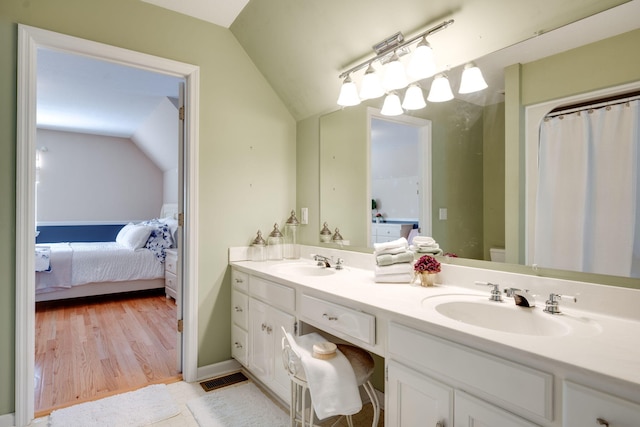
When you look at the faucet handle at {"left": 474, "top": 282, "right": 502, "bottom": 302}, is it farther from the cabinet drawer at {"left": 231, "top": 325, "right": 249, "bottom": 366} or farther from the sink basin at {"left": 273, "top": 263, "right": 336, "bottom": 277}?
the cabinet drawer at {"left": 231, "top": 325, "right": 249, "bottom": 366}

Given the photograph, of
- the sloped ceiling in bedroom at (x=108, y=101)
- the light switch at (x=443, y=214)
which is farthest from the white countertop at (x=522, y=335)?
the sloped ceiling in bedroom at (x=108, y=101)

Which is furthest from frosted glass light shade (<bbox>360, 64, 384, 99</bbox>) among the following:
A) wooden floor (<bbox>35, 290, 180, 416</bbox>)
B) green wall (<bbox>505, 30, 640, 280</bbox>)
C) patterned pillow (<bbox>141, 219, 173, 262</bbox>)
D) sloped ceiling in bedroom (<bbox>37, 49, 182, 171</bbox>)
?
patterned pillow (<bbox>141, 219, 173, 262</bbox>)

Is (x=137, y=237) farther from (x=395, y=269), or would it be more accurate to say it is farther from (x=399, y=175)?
(x=395, y=269)

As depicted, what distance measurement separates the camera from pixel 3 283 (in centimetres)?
187

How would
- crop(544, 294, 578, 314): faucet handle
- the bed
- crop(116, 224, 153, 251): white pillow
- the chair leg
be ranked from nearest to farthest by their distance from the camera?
crop(544, 294, 578, 314): faucet handle, the chair leg, the bed, crop(116, 224, 153, 251): white pillow

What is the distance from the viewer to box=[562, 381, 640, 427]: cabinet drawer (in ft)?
2.49

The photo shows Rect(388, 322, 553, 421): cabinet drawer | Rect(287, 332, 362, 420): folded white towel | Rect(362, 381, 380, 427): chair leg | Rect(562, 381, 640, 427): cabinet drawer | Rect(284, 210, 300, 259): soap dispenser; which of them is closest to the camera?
Rect(562, 381, 640, 427): cabinet drawer

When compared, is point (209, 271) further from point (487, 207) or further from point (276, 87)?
point (487, 207)

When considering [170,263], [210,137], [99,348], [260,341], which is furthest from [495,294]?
[170,263]

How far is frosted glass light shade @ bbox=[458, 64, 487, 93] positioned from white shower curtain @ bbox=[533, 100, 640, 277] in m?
0.36

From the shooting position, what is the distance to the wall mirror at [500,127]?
1248 millimetres

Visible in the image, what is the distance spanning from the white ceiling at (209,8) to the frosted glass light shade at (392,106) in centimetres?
110

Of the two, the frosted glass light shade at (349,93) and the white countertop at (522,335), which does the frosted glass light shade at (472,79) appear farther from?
the white countertop at (522,335)

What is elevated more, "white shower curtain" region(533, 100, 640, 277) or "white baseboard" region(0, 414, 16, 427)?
"white shower curtain" region(533, 100, 640, 277)
